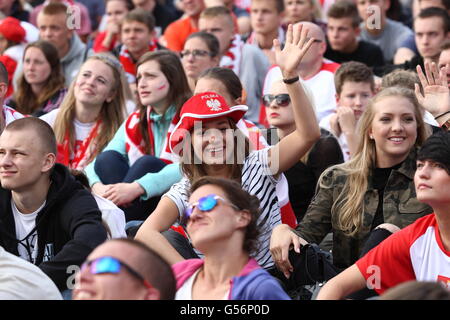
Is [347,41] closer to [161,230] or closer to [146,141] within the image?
[146,141]

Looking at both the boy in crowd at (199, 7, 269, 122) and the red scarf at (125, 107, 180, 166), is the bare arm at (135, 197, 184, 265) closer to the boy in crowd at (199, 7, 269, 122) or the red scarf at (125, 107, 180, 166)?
the red scarf at (125, 107, 180, 166)

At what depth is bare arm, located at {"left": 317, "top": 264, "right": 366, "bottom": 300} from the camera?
4.12 meters

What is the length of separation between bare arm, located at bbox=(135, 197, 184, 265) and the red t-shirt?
38.7 inches

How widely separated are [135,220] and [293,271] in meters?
1.71

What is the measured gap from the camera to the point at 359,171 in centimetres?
513

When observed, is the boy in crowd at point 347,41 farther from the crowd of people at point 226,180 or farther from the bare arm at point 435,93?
the bare arm at point 435,93

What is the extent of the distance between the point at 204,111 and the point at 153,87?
176 cm

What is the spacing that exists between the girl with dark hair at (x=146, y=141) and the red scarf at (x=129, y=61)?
1779 mm

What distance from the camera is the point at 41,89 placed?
8.05 m

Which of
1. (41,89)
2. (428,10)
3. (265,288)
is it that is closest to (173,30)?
(41,89)

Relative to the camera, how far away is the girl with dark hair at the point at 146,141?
6.00 meters

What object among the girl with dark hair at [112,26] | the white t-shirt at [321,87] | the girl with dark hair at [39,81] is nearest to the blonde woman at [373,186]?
the white t-shirt at [321,87]

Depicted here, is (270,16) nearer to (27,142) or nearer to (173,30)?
(173,30)

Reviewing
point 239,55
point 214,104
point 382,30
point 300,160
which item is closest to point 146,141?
point 300,160
